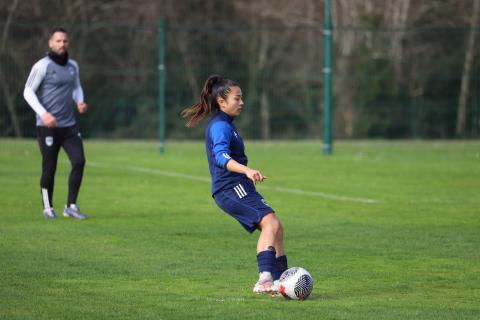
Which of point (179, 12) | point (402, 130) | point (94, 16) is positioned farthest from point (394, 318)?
point (179, 12)

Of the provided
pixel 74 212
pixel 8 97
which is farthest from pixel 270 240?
pixel 8 97

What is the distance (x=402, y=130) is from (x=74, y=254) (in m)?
23.3

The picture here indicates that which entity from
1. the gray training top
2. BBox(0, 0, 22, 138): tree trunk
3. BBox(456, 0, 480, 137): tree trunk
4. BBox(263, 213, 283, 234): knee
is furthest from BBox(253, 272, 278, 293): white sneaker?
BBox(456, 0, 480, 137): tree trunk

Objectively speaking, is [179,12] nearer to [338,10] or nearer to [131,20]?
[131,20]

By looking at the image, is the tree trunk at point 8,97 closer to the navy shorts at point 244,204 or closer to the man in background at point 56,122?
the man in background at point 56,122

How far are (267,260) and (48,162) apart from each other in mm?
6171

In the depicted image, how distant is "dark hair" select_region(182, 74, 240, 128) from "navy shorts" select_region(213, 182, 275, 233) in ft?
2.06

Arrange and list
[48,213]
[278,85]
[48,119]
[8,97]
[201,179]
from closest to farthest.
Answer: [48,119]
[48,213]
[201,179]
[8,97]
[278,85]

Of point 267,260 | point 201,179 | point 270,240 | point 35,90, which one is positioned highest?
point 35,90

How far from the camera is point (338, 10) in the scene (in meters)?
46.3

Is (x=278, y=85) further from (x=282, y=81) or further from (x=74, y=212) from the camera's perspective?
(x=74, y=212)

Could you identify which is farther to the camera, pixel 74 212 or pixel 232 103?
pixel 74 212

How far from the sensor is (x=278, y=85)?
116 ft

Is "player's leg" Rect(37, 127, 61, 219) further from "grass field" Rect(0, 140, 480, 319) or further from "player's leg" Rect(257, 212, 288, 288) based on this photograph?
"player's leg" Rect(257, 212, 288, 288)
